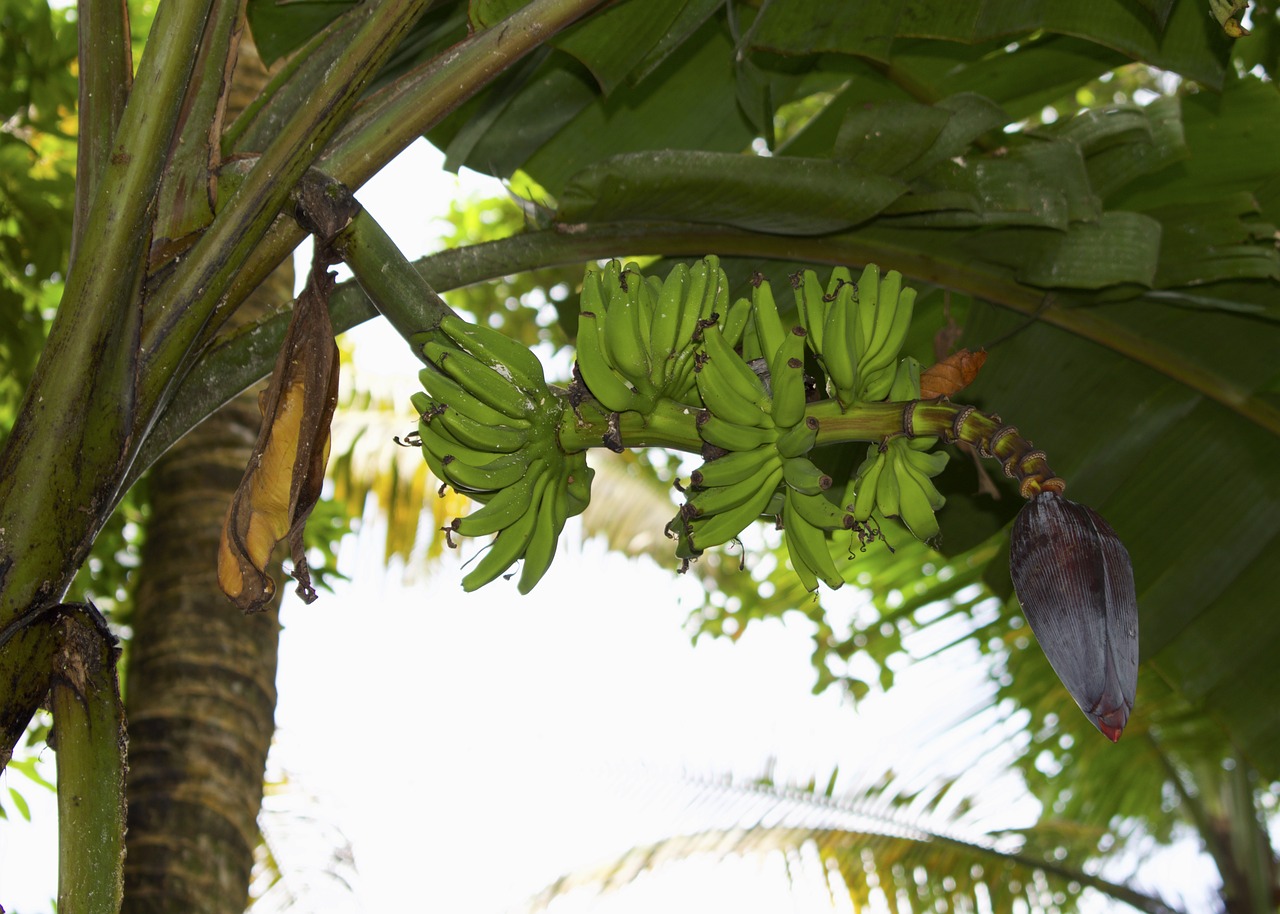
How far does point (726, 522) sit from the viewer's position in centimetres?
135

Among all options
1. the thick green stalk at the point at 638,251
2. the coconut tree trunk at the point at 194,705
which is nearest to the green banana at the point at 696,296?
the thick green stalk at the point at 638,251

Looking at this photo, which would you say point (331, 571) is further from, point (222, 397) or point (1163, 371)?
point (1163, 371)

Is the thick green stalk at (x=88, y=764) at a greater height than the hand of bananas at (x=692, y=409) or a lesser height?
lesser

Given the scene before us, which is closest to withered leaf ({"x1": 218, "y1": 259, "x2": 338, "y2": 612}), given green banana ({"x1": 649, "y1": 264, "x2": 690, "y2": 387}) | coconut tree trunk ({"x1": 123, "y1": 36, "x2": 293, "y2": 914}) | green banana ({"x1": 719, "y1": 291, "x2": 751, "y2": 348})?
green banana ({"x1": 649, "y1": 264, "x2": 690, "y2": 387})

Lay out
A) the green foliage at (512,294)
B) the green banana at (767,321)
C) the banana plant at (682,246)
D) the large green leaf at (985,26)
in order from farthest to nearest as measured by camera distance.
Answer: the green foliage at (512,294) → the large green leaf at (985,26) → the green banana at (767,321) → the banana plant at (682,246)

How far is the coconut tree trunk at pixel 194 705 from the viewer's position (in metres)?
1.87

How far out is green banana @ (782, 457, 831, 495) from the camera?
1.26 meters

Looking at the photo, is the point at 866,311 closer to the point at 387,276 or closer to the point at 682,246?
the point at 387,276

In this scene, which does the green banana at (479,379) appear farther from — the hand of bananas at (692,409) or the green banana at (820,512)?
the green banana at (820,512)

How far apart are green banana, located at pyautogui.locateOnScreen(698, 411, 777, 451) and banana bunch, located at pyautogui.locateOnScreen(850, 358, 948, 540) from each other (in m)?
0.13

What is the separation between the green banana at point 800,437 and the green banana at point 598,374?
0.57 ft

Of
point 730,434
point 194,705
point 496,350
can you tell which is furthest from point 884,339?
point 194,705

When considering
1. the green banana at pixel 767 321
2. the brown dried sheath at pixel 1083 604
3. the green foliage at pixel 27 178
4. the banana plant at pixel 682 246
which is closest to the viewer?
the brown dried sheath at pixel 1083 604

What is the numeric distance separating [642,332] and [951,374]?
353 mm
